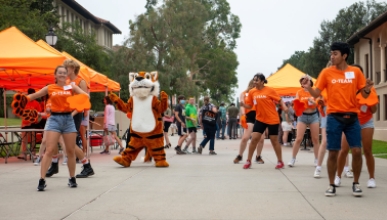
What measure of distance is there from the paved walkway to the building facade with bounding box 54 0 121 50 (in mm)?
45448

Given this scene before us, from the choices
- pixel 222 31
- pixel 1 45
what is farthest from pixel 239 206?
pixel 222 31

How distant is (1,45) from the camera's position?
14.9 m

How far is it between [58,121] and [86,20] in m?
71.3

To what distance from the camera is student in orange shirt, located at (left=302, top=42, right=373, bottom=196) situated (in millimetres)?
8258

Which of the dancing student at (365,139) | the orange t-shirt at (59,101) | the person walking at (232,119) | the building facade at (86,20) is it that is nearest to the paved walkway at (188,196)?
the dancing student at (365,139)

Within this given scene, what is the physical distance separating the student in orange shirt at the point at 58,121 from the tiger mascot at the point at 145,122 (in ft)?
13.3

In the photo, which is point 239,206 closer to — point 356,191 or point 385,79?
point 356,191

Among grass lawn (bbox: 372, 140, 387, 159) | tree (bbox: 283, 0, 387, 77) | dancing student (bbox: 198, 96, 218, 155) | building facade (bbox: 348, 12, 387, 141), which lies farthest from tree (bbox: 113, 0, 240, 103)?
dancing student (bbox: 198, 96, 218, 155)

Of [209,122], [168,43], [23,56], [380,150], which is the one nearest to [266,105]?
[23,56]

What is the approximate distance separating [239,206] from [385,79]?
101 ft

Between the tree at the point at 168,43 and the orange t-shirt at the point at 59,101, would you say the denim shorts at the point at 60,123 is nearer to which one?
the orange t-shirt at the point at 59,101

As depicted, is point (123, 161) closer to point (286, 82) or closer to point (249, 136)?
point (249, 136)

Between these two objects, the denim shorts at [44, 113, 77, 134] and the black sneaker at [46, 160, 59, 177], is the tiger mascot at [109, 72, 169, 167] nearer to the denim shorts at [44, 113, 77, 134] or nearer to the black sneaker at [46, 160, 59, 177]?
the black sneaker at [46, 160, 59, 177]

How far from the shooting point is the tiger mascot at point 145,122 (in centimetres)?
1334
